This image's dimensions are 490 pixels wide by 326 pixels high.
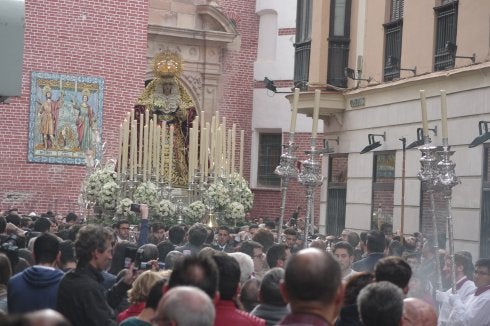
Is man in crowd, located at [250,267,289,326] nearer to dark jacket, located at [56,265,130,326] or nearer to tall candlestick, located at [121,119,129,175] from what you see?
dark jacket, located at [56,265,130,326]

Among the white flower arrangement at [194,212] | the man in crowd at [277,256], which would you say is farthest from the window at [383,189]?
the man in crowd at [277,256]

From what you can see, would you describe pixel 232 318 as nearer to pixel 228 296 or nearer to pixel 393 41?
pixel 228 296

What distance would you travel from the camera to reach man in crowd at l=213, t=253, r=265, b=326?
6.30 meters

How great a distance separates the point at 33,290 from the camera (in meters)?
7.97

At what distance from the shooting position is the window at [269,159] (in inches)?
1420

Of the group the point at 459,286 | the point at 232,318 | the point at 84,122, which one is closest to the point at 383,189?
the point at 459,286

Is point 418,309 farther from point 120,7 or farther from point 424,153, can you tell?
point 120,7

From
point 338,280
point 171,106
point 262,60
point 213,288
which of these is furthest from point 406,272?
point 262,60

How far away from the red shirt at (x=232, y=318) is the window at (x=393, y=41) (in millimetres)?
14938

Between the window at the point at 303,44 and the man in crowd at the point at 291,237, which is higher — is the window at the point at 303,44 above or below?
above

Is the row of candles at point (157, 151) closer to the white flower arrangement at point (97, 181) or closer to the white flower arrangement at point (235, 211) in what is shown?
the white flower arrangement at point (97, 181)

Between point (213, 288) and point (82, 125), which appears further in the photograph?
point (82, 125)

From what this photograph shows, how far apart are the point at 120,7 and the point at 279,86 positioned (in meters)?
5.83

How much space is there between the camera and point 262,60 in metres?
36.2
